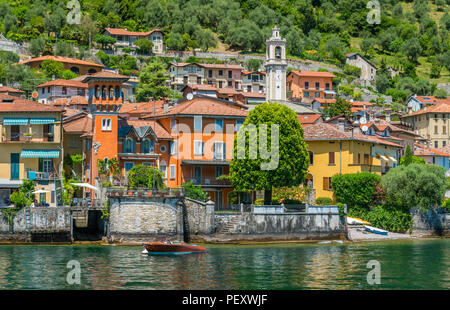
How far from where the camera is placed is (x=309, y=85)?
14600 cm

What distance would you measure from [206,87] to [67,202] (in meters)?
58.1

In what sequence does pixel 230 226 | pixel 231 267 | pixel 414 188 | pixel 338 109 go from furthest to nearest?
1. pixel 338 109
2. pixel 414 188
3. pixel 230 226
4. pixel 231 267

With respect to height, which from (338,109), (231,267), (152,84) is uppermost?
(152,84)

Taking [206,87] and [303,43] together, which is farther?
[303,43]

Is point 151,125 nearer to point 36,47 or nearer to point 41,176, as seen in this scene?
point 41,176

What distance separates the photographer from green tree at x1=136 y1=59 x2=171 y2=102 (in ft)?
383

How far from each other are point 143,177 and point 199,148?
9.05 metres

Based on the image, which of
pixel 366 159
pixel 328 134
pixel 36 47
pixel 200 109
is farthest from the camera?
pixel 36 47

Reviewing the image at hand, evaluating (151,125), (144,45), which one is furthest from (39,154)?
(144,45)

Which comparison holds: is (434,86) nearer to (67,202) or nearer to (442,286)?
(67,202)

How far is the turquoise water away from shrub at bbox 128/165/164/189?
8107mm

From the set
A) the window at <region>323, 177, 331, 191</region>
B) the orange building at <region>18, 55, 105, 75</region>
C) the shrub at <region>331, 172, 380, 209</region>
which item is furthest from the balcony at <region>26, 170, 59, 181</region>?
the orange building at <region>18, 55, 105, 75</region>

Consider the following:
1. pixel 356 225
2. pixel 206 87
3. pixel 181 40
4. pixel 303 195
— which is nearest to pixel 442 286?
pixel 356 225
